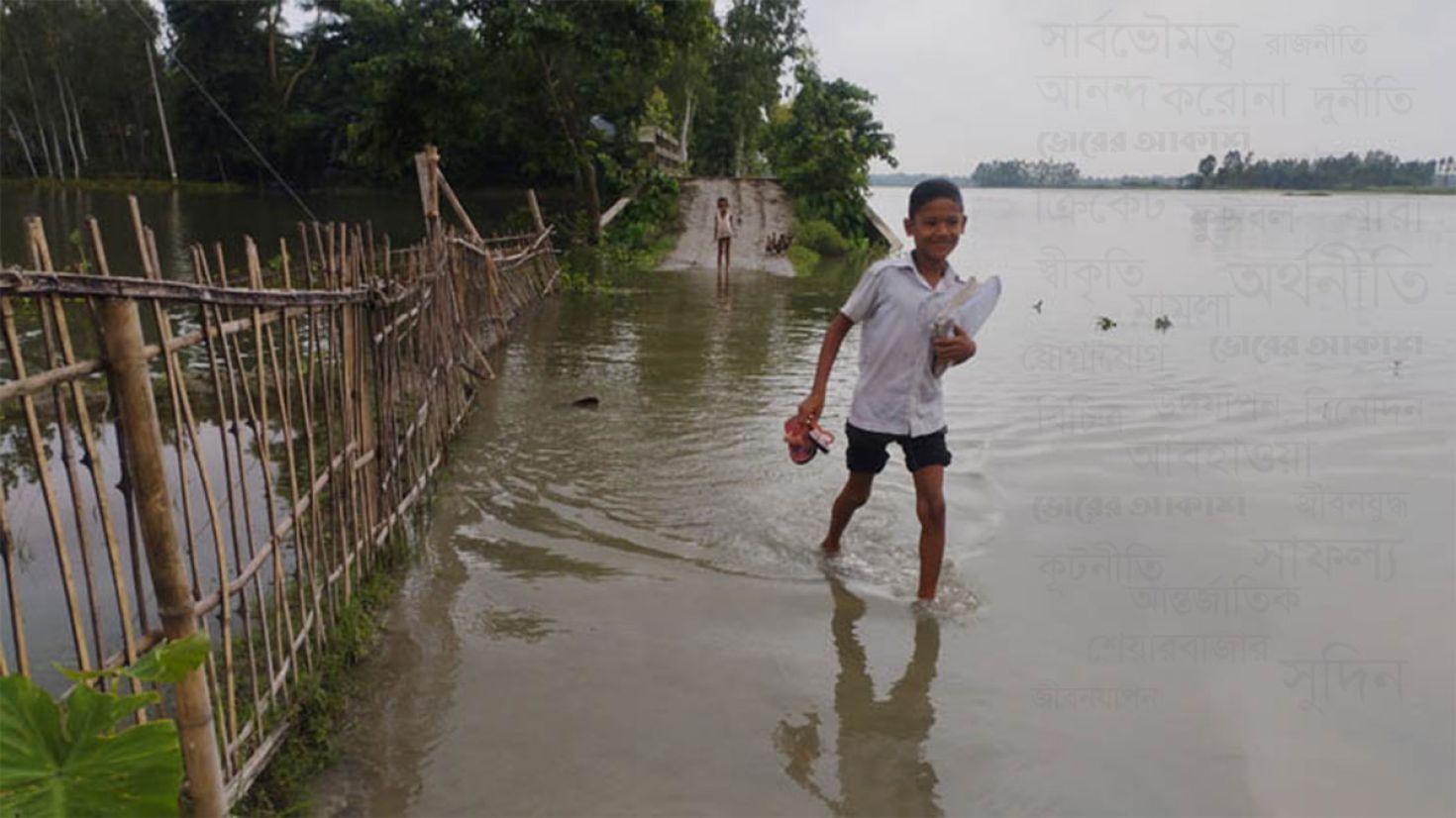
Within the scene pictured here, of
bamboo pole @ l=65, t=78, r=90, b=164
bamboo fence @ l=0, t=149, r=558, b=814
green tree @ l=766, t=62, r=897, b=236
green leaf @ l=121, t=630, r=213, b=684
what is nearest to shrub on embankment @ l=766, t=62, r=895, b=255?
green tree @ l=766, t=62, r=897, b=236

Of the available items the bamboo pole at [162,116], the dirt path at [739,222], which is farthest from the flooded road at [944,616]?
the bamboo pole at [162,116]

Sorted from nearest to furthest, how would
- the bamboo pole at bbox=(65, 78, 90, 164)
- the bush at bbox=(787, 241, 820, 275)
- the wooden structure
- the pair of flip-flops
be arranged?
the pair of flip-flops < the bush at bbox=(787, 241, 820, 275) < the wooden structure < the bamboo pole at bbox=(65, 78, 90, 164)

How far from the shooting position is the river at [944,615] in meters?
2.87

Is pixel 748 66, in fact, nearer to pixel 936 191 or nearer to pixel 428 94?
pixel 428 94

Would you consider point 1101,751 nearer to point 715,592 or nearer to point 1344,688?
point 1344,688

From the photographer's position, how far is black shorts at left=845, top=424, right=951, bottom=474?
151 inches

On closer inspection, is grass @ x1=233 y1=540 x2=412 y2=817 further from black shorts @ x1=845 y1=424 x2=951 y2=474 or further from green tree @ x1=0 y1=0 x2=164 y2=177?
green tree @ x1=0 y1=0 x2=164 y2=177

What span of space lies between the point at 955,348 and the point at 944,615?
3.45 feet

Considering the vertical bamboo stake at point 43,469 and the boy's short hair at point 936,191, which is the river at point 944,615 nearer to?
the vertical bamboo stake at point 43,469

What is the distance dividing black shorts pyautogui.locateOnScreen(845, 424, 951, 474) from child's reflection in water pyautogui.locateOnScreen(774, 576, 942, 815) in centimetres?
65

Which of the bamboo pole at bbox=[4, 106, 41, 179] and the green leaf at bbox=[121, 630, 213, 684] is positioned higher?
the bamboo pole at bbox=[4, 106, 41, 179]

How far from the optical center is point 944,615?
3.93 meters

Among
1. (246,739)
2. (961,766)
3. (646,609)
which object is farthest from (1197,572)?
(246,739)

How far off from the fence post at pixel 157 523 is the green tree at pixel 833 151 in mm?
19901
